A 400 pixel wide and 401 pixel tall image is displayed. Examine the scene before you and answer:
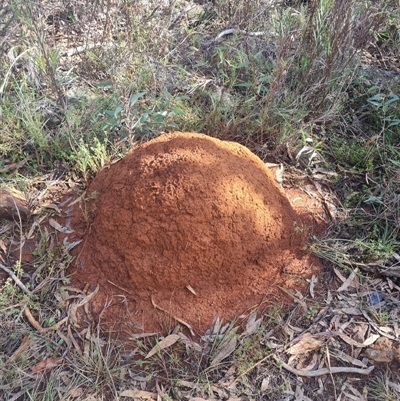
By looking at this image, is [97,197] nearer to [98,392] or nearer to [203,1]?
[98,392]

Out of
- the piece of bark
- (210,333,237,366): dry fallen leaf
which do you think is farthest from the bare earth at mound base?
the piece of bark

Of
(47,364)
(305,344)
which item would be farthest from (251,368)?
(47,364)

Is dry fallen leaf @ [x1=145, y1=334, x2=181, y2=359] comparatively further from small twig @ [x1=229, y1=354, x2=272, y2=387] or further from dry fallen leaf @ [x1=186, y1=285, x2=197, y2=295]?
small twig @ [x1=229, y1=354, x2=272, y2=387]

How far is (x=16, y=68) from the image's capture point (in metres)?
3.37

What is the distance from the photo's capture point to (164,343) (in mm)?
2166

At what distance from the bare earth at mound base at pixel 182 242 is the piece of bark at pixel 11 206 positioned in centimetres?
47

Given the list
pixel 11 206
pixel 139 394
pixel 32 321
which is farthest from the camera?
pixel 11 206

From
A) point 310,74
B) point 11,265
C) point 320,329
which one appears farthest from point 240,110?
point 11,265

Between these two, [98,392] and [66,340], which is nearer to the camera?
[98,392]

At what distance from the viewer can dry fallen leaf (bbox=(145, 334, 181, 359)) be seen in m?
2.13

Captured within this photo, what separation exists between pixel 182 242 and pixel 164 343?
1.59ft

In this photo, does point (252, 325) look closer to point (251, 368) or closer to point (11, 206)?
point (251, 368)

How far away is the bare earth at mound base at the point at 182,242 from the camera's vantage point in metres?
2.25

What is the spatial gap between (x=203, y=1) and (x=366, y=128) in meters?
1.95
